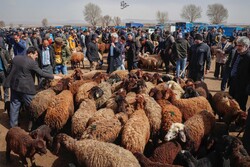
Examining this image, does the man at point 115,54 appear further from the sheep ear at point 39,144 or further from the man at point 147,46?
the man at point 147,46

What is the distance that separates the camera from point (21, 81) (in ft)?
19.7

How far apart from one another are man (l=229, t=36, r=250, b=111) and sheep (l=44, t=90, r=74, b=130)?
4.41 m

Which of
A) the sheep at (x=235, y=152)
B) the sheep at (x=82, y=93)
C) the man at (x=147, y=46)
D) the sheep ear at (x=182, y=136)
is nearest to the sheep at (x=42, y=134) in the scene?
the sheep at (x=82, y=93)

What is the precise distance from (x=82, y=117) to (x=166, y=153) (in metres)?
2.16

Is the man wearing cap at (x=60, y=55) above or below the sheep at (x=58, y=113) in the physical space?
above

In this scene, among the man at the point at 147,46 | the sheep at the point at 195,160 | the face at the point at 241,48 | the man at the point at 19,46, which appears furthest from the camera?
the man at the point at 147,46

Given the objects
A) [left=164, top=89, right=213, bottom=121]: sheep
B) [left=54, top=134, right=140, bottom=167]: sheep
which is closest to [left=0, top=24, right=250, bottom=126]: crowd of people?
[left=164, top=89, right=213, bottom=121]: sheep

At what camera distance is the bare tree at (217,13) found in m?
111

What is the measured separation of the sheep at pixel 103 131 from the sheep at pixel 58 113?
3.61 ft

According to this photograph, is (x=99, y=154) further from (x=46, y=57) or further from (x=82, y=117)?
(x=46, y=57)

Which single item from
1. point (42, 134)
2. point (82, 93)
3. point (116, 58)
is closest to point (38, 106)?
point (82, 93)

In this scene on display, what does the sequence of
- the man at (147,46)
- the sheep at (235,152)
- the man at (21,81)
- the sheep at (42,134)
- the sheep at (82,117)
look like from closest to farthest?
the sheep at (235,152) < the sheep at (42,134) < the sheep at (82,117) < the man at (21,81) < the man at (147,46)

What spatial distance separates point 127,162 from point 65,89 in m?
4.07

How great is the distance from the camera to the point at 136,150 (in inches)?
177
